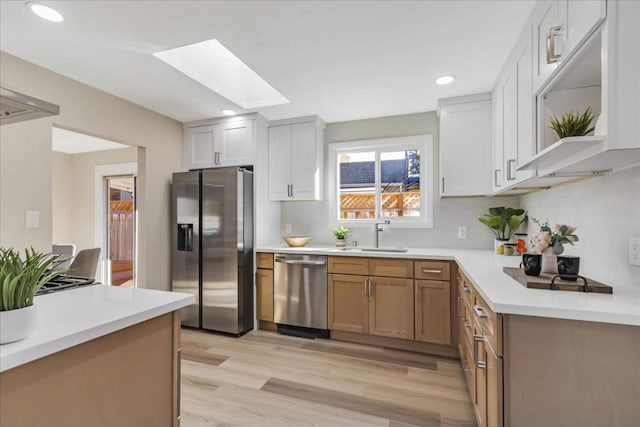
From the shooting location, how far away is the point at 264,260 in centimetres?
338

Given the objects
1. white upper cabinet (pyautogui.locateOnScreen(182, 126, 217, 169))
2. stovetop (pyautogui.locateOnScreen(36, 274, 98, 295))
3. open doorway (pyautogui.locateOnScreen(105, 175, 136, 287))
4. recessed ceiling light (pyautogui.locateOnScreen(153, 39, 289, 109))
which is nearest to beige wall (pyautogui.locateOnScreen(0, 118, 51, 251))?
stovetop (pyautogui.locateOnScreen(36, 274, 98, 295))

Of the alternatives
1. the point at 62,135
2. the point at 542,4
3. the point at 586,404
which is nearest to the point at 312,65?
the point at 542,4

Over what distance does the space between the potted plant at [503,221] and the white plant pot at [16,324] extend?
305cm

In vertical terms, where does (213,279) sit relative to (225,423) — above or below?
above

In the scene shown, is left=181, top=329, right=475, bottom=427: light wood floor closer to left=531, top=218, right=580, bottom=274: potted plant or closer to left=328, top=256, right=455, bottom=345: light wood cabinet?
left=328, top=256, right=455, bottom=345: light wood cabinet

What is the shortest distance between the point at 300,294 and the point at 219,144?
195 cm

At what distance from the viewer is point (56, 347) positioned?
0.83 m

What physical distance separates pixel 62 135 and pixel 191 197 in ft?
7.97

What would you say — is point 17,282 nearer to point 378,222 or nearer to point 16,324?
point 16,324

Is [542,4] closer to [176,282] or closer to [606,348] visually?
[606,348]

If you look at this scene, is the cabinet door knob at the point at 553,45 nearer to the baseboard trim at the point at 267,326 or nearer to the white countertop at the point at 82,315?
the white countertop at the point at 82,315

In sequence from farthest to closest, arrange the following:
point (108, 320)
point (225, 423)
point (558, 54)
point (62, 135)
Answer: point (62, 135) → point (225, 423) → point (558, 54) → point (108, 320)

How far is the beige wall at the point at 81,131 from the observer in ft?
7.14

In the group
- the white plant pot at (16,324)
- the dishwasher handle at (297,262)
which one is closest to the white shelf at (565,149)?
the white plant pot at (16,324)
